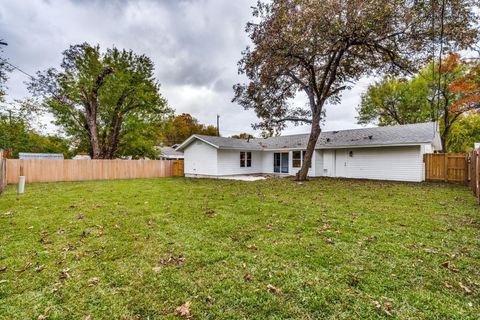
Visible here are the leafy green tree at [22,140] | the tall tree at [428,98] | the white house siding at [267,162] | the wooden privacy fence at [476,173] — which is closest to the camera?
the wooden privacy fence at [476,173]

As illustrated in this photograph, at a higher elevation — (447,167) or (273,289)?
(447,167)

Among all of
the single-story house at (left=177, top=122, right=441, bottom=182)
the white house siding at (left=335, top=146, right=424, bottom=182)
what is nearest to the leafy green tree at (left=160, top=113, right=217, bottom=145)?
the single-story house at (left=177, top=122, right=441, bottom=182)

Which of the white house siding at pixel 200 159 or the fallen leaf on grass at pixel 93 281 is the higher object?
the white house siding at pixel 200 159

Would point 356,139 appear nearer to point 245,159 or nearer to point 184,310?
point 245,159

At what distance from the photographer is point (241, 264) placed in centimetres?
343

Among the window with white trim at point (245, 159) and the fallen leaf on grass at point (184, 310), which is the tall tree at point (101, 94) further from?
the fallen leaf on grass at point (184, 310)

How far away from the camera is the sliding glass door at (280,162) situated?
20188mm

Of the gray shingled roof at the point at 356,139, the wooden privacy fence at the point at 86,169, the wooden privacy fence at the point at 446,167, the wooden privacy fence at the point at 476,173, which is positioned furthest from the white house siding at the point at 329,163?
the wooden privacy fence at the point at 86,169

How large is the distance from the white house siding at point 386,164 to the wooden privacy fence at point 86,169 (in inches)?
523

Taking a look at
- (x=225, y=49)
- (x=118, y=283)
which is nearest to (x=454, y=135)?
(x=225, y=49)

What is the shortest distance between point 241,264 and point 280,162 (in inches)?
690

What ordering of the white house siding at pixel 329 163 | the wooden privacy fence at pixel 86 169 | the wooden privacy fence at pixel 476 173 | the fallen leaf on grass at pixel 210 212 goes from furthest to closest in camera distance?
1. the white house siding at pixel 329 163
2. the wooden privacy fence at pixel 86 169
3. the wooden privacy fence at pixel 476 173
4. the fallen leaf on grass at pixel 210 212

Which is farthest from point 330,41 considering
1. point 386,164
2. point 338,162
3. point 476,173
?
point 338,162

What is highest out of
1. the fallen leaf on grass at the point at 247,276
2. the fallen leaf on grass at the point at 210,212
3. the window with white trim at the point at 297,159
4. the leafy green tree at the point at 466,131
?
the leafy green tree at the point at 466,131
